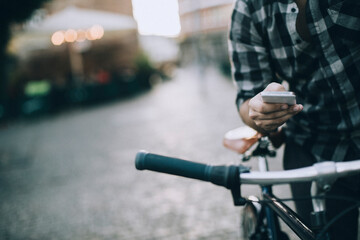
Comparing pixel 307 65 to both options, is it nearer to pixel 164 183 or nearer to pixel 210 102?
pixel 164 183

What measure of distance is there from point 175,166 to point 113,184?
412 centimetres

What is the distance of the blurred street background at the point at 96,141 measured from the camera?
12.7 feet

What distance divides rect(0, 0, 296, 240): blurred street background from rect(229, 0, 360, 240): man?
2.06 meters

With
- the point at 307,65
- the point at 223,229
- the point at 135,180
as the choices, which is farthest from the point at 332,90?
the point at 135,180

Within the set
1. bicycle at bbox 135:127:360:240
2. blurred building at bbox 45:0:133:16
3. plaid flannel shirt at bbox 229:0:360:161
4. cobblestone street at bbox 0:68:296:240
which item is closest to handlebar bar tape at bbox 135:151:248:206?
bicycle at bbox 135:127:360:240

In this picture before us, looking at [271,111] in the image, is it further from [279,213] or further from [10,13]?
[10,13]

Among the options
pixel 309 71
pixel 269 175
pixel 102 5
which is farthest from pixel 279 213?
pixel 102 5

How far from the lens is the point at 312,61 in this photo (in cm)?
135

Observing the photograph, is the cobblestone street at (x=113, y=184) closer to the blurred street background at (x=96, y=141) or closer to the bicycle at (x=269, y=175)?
the blurred street background at (x=96, y=141)

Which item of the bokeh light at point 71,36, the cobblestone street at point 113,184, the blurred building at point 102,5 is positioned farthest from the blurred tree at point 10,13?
the blurred building at point 102,5

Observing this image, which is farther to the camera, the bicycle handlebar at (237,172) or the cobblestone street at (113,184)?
the cobblestone street at (113,184)

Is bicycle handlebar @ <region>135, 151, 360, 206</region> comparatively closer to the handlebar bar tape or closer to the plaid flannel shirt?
the handlebar bar tape

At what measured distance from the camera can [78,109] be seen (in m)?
13.4

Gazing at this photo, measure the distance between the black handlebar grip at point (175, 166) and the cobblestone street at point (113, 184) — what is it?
245 centimetres
